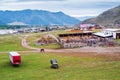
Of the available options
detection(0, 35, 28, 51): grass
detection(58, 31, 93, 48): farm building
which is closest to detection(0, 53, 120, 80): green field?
detection(58, 31, 93, 48): farm building

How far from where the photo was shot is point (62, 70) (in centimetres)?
5828

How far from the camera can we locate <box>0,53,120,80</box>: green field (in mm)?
50469

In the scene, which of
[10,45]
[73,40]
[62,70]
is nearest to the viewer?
[62,70]

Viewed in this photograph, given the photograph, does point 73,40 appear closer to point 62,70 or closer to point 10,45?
point 10,45

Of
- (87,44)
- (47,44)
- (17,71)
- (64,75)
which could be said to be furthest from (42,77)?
(47,44)

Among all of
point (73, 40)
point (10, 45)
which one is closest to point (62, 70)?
point (73, 40)

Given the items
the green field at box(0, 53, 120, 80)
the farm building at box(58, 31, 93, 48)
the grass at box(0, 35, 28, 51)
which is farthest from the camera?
the grass at box(0, 35, 28, 51)

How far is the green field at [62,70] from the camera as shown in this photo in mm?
50469

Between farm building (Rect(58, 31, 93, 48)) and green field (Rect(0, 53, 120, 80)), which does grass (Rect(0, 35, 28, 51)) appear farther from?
green field (Rect(0, 53, 120, 80))

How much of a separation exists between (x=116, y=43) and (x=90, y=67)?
48229 millimetres

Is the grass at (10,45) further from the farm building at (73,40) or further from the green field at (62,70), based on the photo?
the green field at (62,70)

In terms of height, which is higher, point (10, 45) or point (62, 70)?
point (62, 70)

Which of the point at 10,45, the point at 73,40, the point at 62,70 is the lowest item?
the point at 10,45

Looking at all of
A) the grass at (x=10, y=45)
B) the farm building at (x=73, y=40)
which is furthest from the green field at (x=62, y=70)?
the grass at (x=10, y=45)
